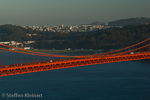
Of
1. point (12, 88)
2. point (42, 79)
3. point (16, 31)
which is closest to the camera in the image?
point (12, 88)

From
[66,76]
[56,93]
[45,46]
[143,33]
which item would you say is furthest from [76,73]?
[45,46]

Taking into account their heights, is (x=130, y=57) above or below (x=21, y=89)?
above

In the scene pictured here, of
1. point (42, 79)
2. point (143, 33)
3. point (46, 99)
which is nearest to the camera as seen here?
point (46, 99)

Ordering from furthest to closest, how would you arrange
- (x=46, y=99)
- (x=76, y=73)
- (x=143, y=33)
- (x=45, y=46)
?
(x=45, y=46), (x=143, y=33), (x=76, y=73), (x=46, y=99)

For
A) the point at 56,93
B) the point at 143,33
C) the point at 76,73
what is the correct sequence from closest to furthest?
1. the point at 56,93
2. the point at 76,73
3. the point at 143,33

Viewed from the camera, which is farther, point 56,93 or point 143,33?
point 143,33

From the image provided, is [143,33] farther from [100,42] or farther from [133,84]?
[133,84]

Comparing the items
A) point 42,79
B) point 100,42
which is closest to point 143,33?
point 100,42

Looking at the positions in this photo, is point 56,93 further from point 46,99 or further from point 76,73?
point 76,73

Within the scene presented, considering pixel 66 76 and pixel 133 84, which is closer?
pixel 133 84
